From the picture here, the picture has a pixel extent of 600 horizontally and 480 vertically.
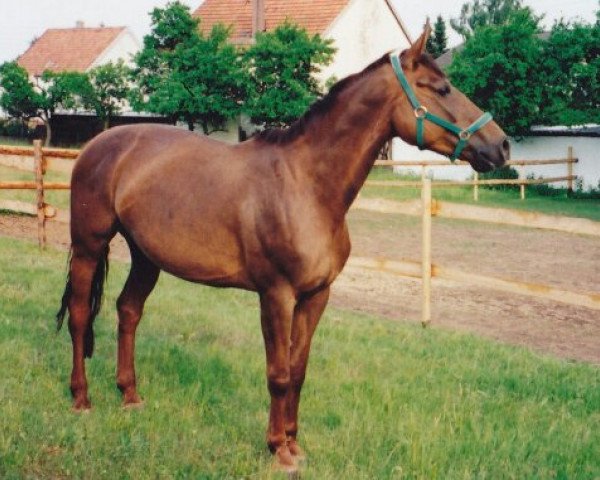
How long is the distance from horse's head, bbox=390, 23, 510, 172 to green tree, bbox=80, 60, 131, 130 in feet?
100

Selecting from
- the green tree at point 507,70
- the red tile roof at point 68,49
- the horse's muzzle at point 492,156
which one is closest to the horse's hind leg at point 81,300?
the horse's muzzle at point 492,156

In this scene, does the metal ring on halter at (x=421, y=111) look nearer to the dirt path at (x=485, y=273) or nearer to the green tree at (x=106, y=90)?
the dirt path at (x=485, y=273)

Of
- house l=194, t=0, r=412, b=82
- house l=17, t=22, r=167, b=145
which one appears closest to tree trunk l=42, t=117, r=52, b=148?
house l=17, t=22, r=167, b=145

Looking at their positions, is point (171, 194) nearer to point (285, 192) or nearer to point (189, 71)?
point (285, 192)

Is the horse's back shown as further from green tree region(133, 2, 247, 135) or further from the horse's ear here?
green tree region(133, 2, 247, 135)

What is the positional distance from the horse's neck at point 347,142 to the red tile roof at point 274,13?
1012 inches

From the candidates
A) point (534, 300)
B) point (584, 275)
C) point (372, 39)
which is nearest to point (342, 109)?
point (534, 300)

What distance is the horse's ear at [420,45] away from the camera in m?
3.04

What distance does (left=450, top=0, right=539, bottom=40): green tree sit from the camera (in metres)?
51.1

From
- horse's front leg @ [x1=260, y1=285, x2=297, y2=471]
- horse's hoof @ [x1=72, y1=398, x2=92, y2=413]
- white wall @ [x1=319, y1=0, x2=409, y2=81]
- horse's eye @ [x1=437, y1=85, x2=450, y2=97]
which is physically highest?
white wall @ [x1=319, y1=0, x2=409, y2=81]

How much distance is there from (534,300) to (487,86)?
52.2ft

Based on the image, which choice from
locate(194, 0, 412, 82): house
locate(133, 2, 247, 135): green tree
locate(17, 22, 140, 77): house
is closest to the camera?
locate(133, 2, 247, 135): green tree

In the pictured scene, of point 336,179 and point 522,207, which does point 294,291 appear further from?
point 522,207

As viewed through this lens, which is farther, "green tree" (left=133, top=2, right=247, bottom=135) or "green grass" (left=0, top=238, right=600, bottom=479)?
"green tree" (left=133, top=2, right=247, bottom=135)
